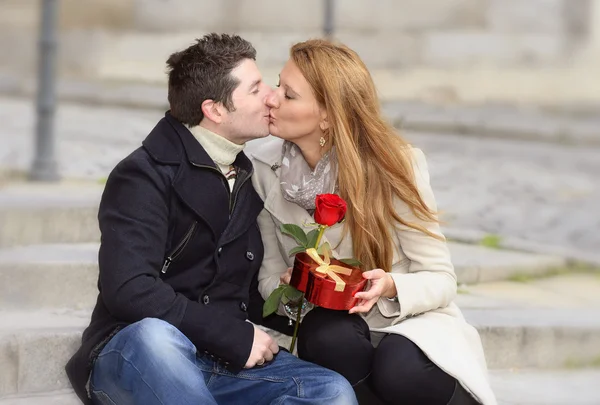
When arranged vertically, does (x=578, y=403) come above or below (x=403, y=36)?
below

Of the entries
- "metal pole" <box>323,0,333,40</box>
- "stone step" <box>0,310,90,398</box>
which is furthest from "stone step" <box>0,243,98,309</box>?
"metal pole" <box>323,0,333,40</box>

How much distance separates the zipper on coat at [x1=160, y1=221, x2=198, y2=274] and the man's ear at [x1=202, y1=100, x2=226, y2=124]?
28 cm

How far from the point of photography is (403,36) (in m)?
12.9

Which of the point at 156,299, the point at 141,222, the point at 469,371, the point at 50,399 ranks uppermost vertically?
the point at 141,222

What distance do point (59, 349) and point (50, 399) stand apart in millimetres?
164

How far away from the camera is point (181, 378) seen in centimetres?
246

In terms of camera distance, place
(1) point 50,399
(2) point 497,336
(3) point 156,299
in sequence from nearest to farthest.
Answer: (3) point 156,299 < (1) point 50,399 < (2) point 497,336

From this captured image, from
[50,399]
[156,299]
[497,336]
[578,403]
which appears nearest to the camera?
[156,299]

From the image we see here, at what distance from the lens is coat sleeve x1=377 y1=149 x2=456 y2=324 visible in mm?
2799

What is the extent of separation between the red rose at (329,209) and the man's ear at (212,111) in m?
0.37

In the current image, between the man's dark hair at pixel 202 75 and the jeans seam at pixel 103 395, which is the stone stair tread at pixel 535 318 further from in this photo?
the jeans seam at pixel 103 395

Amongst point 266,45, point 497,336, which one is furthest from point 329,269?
point 266,45

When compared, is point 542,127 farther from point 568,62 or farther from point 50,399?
point 50,399

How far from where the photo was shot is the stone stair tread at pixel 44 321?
11.2ft
